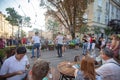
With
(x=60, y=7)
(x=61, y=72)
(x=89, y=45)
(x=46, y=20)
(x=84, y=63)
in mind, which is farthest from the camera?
(x=46, y=20)

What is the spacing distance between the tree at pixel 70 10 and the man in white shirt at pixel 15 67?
24.9 metres

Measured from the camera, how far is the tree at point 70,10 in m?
29.5

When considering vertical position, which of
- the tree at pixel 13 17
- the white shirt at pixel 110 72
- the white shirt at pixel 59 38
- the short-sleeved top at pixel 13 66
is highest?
the tree at pixel 13 17

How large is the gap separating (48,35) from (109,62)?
35.1m

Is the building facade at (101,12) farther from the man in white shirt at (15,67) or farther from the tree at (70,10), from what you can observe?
the man in white shirt at (15,67)

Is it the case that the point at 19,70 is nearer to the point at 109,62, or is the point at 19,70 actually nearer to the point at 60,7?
the point at 109,62

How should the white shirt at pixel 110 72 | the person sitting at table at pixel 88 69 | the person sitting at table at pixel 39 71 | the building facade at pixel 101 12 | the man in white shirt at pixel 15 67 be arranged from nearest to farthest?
the person sitting at table at pixel 39 71, the person sitting at table at pixel 88 69, the man in white shirt at pixel 15 67, the white shirt at pixel 110 72, the building facade at pixel 101 12

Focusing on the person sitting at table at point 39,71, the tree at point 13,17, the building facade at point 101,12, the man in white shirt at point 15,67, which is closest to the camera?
the person sitting at table at point 39,71

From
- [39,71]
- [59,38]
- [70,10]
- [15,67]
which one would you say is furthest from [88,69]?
[70,10]

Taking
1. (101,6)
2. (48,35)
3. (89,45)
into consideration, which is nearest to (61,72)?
(89,45)

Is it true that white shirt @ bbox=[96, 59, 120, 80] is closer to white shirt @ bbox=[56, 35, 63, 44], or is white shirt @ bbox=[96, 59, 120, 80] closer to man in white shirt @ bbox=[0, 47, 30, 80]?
man in white shirt @ bbox=[0, 47, 30, 80]

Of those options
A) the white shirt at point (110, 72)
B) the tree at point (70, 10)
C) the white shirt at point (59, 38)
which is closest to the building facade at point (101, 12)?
the tree at point (70, 10)

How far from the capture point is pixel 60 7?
98.1ft

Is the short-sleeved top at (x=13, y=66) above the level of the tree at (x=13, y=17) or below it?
below
